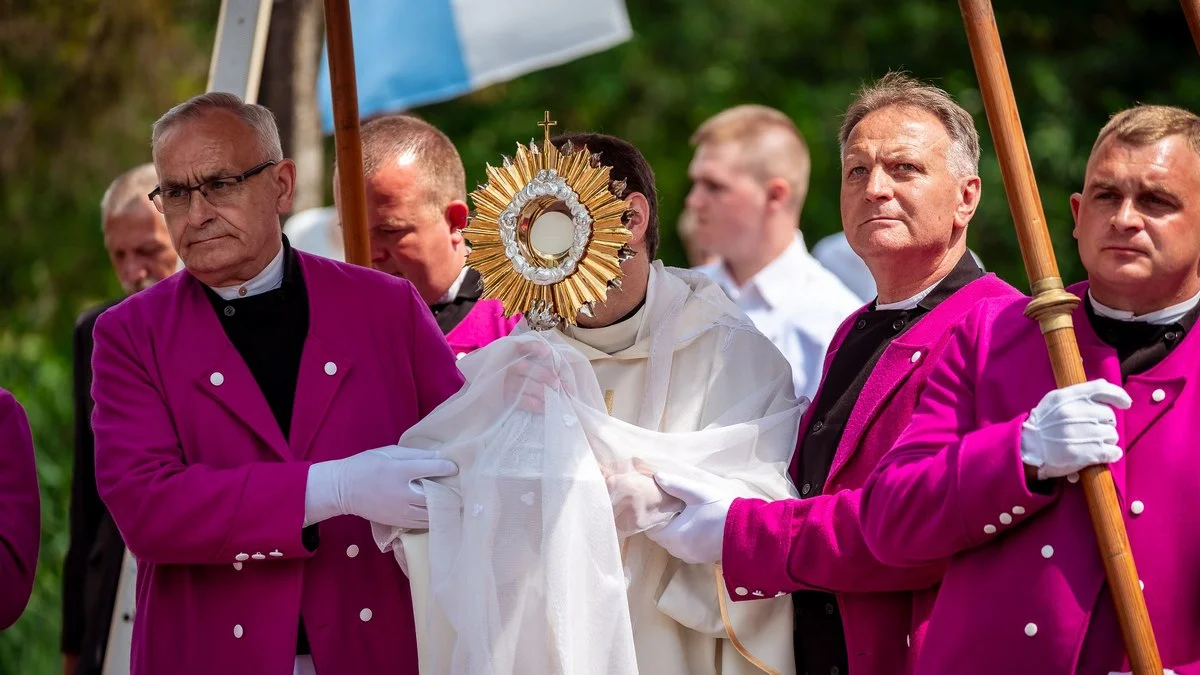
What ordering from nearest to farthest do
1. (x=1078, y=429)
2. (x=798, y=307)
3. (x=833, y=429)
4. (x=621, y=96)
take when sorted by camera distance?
(x=1078, y=429) < (x=833, y=429) < (x=798, y=307) < (x=621, y=96)

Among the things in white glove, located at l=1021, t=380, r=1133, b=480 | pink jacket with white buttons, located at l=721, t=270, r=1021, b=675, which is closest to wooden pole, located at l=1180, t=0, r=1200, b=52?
pink jacket with white buttons, located at l=721, t=270, r=1021, b=675

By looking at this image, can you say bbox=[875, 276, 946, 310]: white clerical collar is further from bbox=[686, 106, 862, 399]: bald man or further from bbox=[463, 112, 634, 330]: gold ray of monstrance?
bbox=[686, 106, 862, 399]: bald man

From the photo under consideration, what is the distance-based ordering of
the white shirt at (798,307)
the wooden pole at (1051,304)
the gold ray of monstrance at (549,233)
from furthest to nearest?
1. the white shirt at (798,307)
2. the gold ray of monstrance at (549,233)
3. the wooden pole at (1051,304)

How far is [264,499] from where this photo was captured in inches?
158

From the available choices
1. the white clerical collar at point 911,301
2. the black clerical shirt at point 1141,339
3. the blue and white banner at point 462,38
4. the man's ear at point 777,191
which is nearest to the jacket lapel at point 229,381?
the white clerical collar at point 911,301

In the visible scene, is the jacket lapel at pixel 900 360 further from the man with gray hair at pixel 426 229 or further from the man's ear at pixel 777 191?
the man's ear at pixel 777 191

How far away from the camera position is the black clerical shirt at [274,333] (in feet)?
13.8

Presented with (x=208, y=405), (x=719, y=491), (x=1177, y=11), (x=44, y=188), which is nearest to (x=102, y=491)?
(x=208, y=405)

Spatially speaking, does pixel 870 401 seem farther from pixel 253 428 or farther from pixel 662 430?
pixel 253 428

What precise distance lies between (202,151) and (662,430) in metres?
1.35

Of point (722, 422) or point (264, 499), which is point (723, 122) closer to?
point (722, 422)

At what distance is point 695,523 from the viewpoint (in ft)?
13.5

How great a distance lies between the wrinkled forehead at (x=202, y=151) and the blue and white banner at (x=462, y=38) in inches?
127

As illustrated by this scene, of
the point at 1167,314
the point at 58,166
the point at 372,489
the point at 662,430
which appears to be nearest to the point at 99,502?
the point at 372,489
